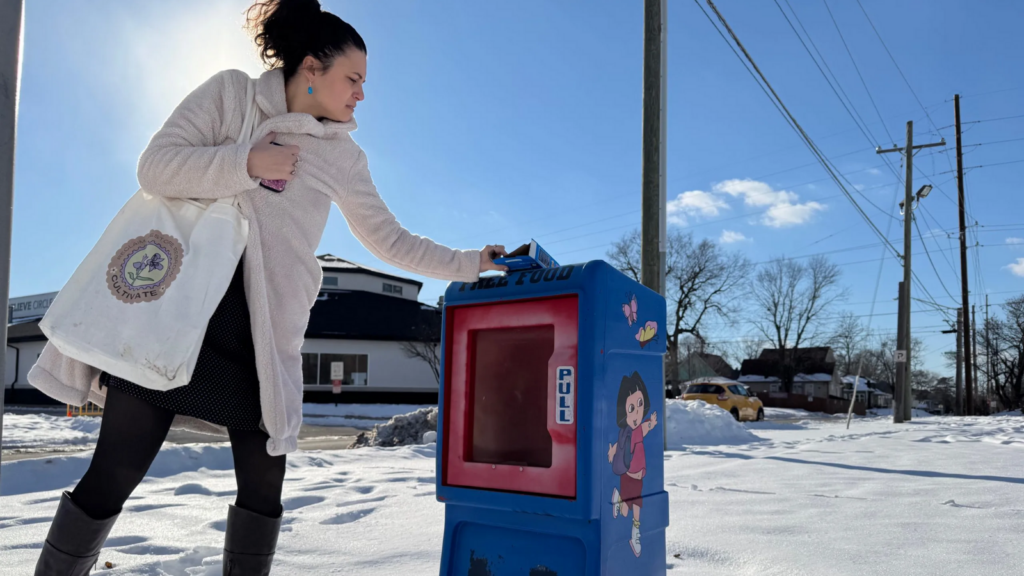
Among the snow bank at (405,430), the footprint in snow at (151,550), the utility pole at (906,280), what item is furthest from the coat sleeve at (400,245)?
the utility pole at (906,280)

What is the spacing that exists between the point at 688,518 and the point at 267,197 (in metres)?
2.43

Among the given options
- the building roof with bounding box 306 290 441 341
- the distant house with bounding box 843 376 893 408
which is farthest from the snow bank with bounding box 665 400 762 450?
the distant house with bounding box 843 376 893 408

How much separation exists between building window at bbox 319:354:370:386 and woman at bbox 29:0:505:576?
27.7 m

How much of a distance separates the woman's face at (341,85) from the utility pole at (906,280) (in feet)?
63.7

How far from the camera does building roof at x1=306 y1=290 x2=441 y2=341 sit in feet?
93.4

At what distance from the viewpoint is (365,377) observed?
29.1 metres

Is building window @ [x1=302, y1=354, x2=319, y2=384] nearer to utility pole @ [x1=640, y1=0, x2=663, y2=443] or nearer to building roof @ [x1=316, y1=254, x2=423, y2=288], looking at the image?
building roof @ [x1=316, y1=254, x2=423, y2=288]

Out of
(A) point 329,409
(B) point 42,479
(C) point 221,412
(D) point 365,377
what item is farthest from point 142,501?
(D) point 365,377

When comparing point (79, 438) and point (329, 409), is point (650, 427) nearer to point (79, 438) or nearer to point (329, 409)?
point (79, 438)

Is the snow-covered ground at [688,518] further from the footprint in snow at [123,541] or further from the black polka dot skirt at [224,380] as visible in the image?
the black polka dot skirt at [224,380]

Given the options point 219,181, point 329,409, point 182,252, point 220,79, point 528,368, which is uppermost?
point 220,79

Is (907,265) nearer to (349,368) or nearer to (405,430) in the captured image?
(405,430)

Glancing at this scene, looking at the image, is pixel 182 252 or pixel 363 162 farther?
pixel 363 162

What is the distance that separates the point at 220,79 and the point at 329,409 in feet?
77.9
